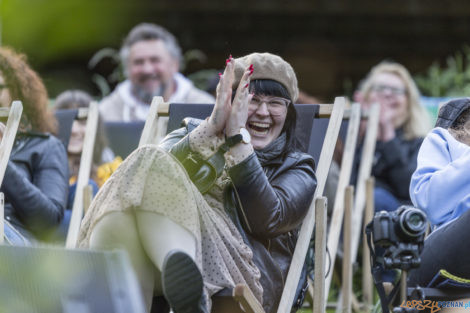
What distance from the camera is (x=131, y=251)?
2.34m

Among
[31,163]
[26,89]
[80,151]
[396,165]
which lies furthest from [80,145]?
[396,165]

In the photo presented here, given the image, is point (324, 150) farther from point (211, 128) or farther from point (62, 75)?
point (62, 75)

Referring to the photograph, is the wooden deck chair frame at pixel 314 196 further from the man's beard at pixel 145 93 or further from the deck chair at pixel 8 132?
the man's beard at pixel 145 93

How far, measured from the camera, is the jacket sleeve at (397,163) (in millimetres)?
4875

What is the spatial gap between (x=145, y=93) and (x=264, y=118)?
292 cm

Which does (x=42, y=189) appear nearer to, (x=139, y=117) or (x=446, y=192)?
(x=446, y=192)

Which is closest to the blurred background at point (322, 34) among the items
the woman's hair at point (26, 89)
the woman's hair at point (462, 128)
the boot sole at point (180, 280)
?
the woman's hair at point (26, 89)

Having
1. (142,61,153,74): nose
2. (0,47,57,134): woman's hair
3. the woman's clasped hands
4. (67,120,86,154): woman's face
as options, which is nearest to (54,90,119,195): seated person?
(67,120,86,154): woman's face

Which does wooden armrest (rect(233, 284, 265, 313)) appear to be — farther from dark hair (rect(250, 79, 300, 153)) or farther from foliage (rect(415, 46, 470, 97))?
Answer: foliage (rect(415, 46, 470, 97))

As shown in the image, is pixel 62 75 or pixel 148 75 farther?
pixel 148 75

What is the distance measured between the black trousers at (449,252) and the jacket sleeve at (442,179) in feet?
0.27

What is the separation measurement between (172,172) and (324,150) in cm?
90

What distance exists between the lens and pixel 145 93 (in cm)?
568

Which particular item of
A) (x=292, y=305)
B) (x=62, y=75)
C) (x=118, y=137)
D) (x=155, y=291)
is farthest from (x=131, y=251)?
(x=118, y=137)
